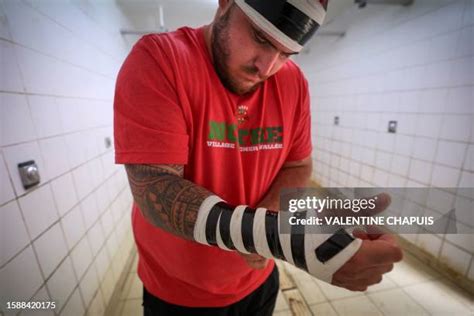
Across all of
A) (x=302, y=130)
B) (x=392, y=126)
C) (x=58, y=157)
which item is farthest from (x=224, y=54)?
(x=392, y=126)

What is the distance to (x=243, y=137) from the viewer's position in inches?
22.9

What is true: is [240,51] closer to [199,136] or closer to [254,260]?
[199,136]

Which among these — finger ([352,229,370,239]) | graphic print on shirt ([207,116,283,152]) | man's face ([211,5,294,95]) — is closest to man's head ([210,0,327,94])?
man's face ([211,5,294,95])

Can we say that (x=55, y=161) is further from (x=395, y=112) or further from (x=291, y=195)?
(x=395, y=112)

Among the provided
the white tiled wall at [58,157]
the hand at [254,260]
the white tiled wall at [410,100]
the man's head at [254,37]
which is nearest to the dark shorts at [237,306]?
the hand at [254,260]

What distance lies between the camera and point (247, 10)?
1.63 ft

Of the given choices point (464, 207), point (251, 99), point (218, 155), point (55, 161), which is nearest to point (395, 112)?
point (464, 207)

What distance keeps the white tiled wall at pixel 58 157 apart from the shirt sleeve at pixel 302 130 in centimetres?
88

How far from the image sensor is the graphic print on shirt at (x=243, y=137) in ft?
1.74

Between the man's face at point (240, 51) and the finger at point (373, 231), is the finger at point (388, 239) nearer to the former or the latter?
the finger at point (373, 231)

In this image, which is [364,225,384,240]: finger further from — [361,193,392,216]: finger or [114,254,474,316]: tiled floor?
[114,254,474,316]: tiled floor

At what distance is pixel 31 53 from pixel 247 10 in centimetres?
88

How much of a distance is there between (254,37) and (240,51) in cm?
4

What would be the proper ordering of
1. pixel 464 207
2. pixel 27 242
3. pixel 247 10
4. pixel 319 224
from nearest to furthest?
1. pixel 319 224
2. pixel 247 10
3. pixel 27 242
4. pixel 464 207
